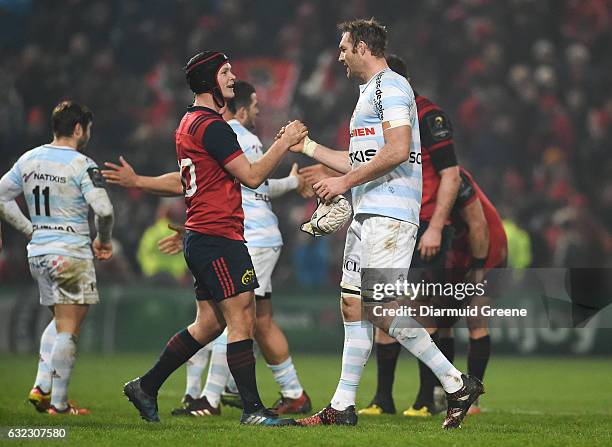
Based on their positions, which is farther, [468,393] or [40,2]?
[40,2]

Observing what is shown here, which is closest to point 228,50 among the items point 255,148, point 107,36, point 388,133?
point 107,36

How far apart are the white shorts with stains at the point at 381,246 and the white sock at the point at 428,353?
0.39 metres

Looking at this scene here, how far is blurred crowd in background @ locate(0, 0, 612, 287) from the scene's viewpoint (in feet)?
56.4

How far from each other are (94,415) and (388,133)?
3.16 meters

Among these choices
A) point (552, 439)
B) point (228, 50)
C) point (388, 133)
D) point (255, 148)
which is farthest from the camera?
point (228, 50)

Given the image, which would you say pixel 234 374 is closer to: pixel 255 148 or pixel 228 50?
pixel 255 148

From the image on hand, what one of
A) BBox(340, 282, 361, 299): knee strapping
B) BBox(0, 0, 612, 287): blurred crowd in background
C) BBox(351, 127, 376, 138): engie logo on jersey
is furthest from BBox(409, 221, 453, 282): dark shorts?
BBox(0, 0, 612, 287): blurred crowd in background

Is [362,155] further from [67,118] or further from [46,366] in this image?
[46,366]

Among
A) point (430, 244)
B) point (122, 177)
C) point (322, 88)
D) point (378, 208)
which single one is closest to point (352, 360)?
point (378, 208)

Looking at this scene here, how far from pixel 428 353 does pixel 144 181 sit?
8.36ft

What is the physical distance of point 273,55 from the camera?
792 inches

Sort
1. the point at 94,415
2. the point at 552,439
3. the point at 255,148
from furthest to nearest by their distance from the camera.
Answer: the point at 255,148 < the point at 94,415 < the point at 552,439

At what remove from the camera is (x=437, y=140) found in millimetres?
8062

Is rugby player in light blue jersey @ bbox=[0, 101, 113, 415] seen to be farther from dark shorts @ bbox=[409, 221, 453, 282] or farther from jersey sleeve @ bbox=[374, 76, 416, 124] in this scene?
jersey sleeve @ bbox=[374, 76, 416, 124]
